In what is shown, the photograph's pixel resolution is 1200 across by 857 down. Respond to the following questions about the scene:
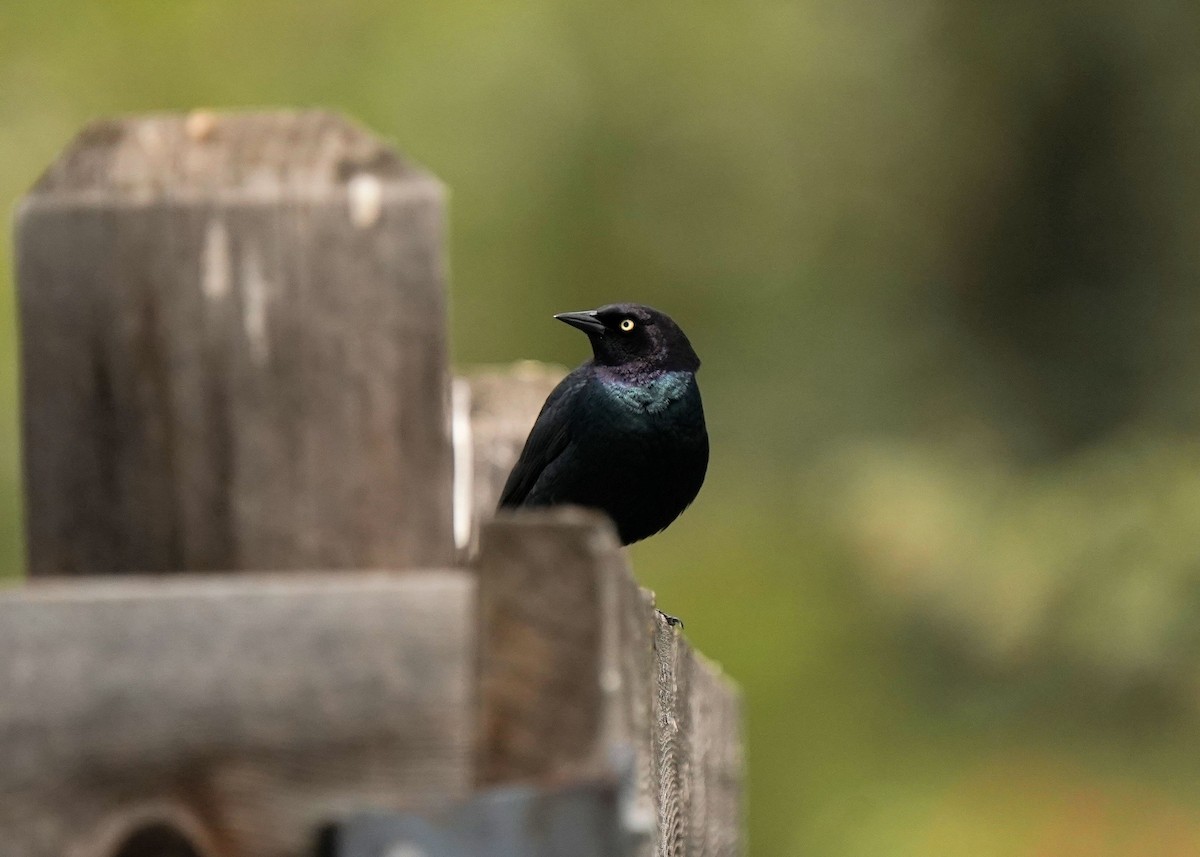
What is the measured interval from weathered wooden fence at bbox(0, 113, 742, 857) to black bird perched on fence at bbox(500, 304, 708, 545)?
304 centimetres

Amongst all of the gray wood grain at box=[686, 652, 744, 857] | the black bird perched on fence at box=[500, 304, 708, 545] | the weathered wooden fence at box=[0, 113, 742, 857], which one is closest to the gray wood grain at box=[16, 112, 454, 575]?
the weathered wooden fence at box=[0, 113, 742, 857]

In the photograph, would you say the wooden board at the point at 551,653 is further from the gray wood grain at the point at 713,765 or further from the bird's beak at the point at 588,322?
the bird's beak at the point at 588,322

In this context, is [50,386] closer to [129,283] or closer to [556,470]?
[129,283]

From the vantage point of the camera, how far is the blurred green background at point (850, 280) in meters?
7.15

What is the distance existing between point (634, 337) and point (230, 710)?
3270mm

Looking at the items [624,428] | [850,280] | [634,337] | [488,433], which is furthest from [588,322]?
[850,280]

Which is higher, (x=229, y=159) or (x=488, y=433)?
(x=229, y=159)

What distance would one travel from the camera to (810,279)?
30.5ft

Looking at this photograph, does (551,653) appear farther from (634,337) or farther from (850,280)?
(850,280)

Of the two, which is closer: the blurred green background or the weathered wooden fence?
the weathered wooden fence

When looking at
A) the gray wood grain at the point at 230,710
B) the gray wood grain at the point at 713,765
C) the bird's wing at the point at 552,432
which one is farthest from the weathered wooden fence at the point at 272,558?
the bird's wing at the point at 552,432

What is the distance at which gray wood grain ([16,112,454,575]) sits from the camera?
3.69ft

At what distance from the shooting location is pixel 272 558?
1.13 metres

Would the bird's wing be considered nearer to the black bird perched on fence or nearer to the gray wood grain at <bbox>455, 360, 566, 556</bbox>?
the black bird perched on fence
